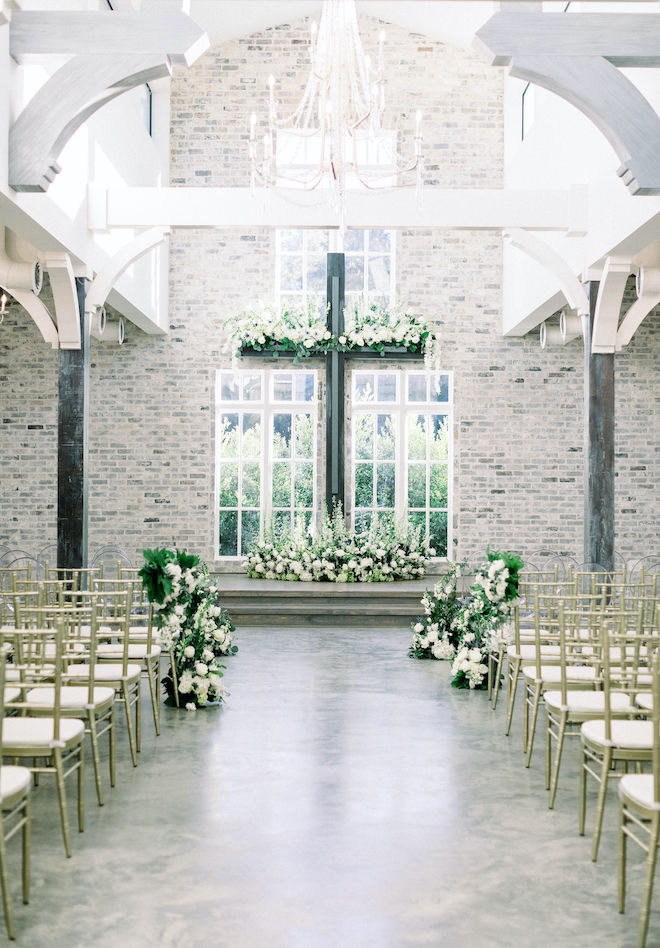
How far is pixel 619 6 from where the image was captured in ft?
29.0

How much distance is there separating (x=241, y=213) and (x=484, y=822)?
6249 mm

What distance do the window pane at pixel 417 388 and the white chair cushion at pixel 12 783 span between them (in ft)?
34.3

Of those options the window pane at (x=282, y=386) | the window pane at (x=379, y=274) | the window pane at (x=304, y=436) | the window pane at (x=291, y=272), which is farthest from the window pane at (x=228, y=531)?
the window pane at (x=379, y=274)

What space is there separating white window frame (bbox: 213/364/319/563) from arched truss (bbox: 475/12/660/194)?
795cm

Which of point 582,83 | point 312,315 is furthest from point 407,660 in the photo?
point 312,315

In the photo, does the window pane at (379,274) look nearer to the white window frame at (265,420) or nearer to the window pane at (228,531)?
the white window frame at (265,420)

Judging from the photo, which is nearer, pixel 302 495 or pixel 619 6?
pixel 619 6

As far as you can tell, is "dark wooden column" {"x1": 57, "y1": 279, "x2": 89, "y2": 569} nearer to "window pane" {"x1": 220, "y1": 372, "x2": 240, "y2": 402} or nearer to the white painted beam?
the white painted beam

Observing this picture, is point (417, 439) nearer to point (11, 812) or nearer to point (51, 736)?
point (51, 736)

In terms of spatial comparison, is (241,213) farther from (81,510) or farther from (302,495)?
(302,495)

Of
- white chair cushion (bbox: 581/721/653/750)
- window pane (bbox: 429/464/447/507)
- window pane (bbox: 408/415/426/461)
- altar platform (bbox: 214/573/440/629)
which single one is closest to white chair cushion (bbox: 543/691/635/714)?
white chair cushion (bbox: 581/721/653/750)

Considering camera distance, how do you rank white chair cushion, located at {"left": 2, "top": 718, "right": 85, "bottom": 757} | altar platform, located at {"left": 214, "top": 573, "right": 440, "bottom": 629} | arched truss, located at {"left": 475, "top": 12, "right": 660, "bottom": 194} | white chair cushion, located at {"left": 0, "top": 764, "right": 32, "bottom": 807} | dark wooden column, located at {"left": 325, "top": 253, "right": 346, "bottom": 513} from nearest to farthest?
white chair cushion, located at {"left": 0, "top": 764, "right": 32, "bottom": 807}
white chair cushion, located at {"left": 2, "top": 718, "right": 85, "bottom": 757}
arched truss, located at {"left": 475, "top": 12, "right": 660, "bottom": 194}
altar platform, located at {"left": 214, "top": 573, "right": 440, "bottom": 629}
dark wooden column, located at {"left": 325, "top": 253, "right": 346, "bottom": 513}

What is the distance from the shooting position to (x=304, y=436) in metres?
13.7

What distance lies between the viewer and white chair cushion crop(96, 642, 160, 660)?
6003 millimetres
